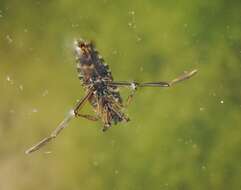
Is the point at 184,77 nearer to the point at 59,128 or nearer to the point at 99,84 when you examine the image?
the point at 99,84

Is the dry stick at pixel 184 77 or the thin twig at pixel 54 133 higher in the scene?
the dry stick at pixel 184 77

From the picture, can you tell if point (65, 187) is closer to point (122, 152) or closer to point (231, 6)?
point (122, 152)

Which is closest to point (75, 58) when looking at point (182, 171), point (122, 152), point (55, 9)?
point (55, 9)

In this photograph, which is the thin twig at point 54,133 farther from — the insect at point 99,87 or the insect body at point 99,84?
the insect body at point 99,84

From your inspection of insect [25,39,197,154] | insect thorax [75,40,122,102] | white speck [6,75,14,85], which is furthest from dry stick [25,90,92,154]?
white speck [6,75,14,85]

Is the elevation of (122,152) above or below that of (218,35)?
below

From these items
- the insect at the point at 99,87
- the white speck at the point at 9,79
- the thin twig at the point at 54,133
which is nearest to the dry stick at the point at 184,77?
the insect at the point at 99,87

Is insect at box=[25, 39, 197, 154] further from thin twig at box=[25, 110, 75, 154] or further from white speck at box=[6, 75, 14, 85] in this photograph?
white speck at box=[6, 75, 14, 85]
